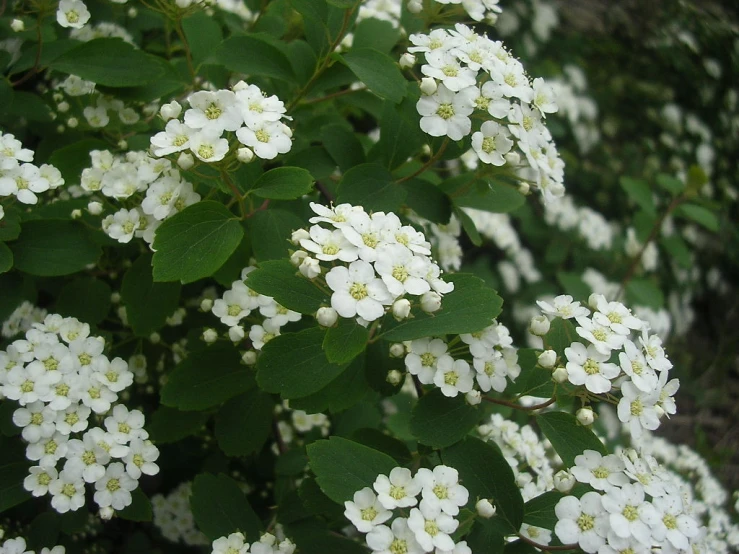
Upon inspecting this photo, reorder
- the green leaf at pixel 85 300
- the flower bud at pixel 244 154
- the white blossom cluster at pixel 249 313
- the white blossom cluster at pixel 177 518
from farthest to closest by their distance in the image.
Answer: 1. the white blossom cluster at pixel 177 518
2. the green leaf at pixel 85 300
3. the white blossom cluster at pixel 249 313
4. the flower bud at pixel 244 154

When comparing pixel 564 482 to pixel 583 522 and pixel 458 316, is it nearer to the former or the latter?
pixel 583 522

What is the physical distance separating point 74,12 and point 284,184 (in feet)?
3.46

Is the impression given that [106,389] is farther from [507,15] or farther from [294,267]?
[507,15]

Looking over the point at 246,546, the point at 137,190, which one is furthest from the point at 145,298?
the point at 246,546

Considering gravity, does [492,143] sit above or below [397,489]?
above

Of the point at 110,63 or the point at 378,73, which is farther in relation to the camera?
the point at 110,63

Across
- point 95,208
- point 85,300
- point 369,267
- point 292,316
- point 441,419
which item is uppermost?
point 369,267

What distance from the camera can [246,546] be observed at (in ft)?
5.82

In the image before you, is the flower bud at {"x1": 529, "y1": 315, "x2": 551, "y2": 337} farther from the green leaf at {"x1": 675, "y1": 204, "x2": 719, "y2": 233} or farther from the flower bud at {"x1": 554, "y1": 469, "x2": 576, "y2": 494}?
the green leaf at {"x1": 675, "y1": 204, "x2": 719, "y2": 233}

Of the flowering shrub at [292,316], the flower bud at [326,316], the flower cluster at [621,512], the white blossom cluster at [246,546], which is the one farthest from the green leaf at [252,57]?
the flower cluster at [621,512]

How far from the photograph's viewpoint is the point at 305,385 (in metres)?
1.71

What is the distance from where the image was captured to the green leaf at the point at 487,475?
5.55 feet

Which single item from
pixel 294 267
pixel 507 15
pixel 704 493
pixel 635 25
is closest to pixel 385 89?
pixel 294 267

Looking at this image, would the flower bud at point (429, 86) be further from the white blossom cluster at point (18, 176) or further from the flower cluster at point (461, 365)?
the white blossom cluster at point (18, 176)
